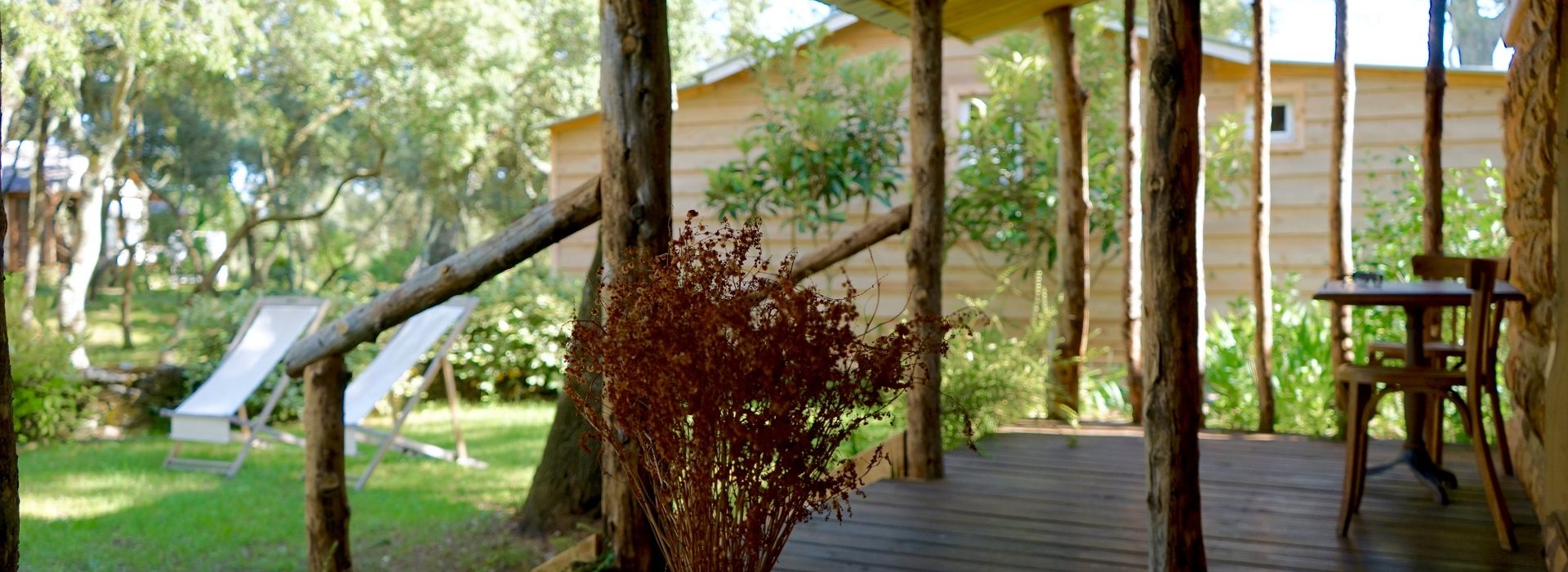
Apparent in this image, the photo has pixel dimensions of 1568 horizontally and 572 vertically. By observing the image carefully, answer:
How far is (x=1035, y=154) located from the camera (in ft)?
26.5

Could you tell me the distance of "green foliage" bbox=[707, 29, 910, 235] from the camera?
8234mm

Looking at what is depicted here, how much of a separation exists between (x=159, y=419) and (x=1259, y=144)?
738 centimetres

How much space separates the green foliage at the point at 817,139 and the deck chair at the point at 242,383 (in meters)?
2.83

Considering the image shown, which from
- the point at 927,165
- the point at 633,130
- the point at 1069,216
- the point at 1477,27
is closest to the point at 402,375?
the point at 927,165

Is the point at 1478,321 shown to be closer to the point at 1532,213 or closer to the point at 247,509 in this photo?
the point at 1532,213

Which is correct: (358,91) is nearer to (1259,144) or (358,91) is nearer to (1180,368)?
(1259,144)

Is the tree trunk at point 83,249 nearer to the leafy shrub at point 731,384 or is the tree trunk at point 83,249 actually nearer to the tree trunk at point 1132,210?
the tree trunk at point 1132,210

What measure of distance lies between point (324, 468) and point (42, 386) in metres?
4.88

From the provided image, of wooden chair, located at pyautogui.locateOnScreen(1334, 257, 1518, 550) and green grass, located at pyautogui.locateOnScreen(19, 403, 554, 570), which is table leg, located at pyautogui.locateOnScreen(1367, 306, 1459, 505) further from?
green grass, located at pyautogui.locateOnScreen(19, 403, 554, 570)

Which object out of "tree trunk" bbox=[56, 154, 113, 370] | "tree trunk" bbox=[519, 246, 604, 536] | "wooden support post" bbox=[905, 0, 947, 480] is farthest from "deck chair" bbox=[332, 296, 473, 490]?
"tree trunk" bbox=[56, 154, 113, 370]

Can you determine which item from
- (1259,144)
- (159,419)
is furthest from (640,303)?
(159,419)

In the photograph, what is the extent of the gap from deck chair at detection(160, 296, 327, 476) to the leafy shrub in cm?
444

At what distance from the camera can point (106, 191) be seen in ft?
46.9

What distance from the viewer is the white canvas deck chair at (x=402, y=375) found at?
611 centimetres
